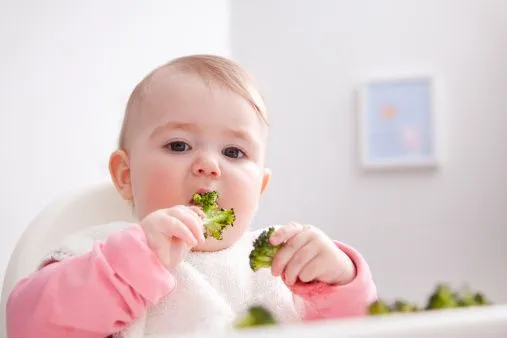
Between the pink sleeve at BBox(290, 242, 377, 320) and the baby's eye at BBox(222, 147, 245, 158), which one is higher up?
the baby's eye at BBox(222, 147, 245, 158)

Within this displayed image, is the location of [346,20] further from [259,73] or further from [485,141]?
[485,141]

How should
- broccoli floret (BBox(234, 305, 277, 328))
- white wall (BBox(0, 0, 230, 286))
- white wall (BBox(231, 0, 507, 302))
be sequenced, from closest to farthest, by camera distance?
1. broccoli floret (BBox(234, 305, 277, 328))
2. white wall (BBox(0, 0, 230, 286))
3. white wall (BBox(231, 0, 507, 302))

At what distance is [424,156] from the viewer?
2699mm

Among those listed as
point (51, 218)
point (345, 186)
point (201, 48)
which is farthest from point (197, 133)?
point (345, 186)

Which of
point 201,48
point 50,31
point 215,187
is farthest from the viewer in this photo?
point 201,48

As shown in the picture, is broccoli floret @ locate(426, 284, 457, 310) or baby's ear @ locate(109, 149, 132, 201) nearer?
broccoli floret @ locate(426, 284, 457, 310)

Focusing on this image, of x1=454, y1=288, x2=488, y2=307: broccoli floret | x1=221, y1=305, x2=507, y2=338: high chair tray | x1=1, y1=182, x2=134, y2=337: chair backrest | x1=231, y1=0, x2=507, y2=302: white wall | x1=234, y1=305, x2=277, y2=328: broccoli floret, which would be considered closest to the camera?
x1=221, y1=305, x2=507, y2=338: high chair tray

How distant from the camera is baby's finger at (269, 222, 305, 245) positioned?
2.70 feet

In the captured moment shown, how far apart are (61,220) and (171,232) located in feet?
1.25

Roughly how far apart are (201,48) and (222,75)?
1.39m

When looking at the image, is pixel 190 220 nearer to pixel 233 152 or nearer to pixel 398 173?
pixel 233 152

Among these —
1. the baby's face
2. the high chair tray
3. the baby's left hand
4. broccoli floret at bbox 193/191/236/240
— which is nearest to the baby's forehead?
the baby's face

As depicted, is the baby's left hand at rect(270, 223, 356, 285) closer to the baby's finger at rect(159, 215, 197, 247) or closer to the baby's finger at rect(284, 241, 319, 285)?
the baby's finger at rect(284, 241, 319, 285)

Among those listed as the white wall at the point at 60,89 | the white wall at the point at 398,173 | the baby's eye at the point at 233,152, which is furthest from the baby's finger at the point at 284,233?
the white wall at the point at 398,173
